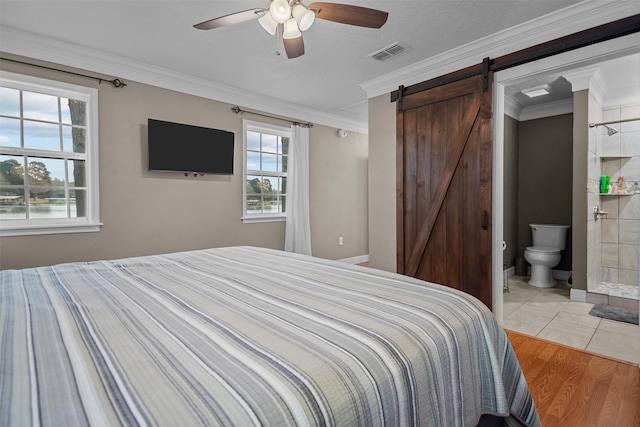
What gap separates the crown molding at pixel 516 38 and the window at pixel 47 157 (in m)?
3.09

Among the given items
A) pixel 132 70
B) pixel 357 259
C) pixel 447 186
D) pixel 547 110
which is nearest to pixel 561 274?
pixel 547 110

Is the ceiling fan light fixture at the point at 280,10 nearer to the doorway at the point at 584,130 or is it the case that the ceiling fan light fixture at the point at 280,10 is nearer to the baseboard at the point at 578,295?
the doorway at the point at 584,130

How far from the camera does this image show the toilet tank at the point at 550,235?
429cm

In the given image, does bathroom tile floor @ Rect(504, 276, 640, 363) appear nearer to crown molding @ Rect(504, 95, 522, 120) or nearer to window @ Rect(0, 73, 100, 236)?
crown molding @ Rect(504, 95, 522, 120)

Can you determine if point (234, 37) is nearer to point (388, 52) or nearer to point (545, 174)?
point (388, 52)

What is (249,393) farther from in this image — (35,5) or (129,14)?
(35,5)

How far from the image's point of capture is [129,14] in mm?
2387

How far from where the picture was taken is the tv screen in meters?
3.36

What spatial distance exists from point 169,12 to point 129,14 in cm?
32

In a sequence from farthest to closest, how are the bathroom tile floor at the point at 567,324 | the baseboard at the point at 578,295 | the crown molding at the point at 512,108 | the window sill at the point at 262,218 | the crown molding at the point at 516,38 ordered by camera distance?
the crown molding at the point at 512,108, the window sill at the point at 262,218, the baseboard at the point at 578,295, the bathroom tile floor at the point at 567,324, the crown molding at the point at 516,38

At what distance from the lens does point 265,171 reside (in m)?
4.50

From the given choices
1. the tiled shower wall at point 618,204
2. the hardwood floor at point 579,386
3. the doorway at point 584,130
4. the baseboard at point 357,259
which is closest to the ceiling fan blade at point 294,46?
the doorway at point 584,130

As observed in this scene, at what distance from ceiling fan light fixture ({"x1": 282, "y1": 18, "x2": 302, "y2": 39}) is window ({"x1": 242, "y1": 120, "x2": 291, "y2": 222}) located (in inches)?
90.8

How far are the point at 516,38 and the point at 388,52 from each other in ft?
3.48
